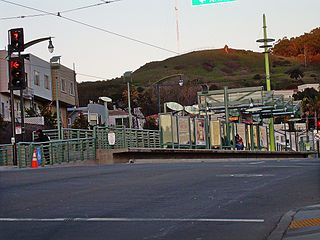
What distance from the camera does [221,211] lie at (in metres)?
9.19

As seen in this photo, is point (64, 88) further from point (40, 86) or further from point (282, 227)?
point (282, 227)

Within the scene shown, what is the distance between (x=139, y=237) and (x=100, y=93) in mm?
147691

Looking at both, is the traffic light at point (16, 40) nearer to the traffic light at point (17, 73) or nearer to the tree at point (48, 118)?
the traffic light at point (17, 73)

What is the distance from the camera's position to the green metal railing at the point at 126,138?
34344 millimetres

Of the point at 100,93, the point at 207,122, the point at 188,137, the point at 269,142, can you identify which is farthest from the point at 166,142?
the point at 100,93

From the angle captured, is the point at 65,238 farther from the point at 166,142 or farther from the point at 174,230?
the point at 166,142

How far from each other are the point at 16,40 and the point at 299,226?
73.2ft

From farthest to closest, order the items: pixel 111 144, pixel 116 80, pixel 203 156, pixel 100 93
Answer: pixel 116 80 < pixel 100 93 < pixel 203 156 < pixel 111 144

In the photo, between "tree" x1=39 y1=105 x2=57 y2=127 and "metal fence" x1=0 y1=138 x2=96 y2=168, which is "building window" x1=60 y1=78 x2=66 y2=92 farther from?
"metal fence" x1=0 y1=138 x2=96 y2=168

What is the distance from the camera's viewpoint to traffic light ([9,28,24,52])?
90.4ft

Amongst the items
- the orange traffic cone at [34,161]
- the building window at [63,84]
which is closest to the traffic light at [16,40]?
the orange traffic cone at [34,161]

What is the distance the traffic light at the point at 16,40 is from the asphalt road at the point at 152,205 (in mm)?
13537

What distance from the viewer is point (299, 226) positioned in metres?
7.57

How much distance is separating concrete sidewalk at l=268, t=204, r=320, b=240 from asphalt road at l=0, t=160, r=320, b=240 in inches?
6.5
